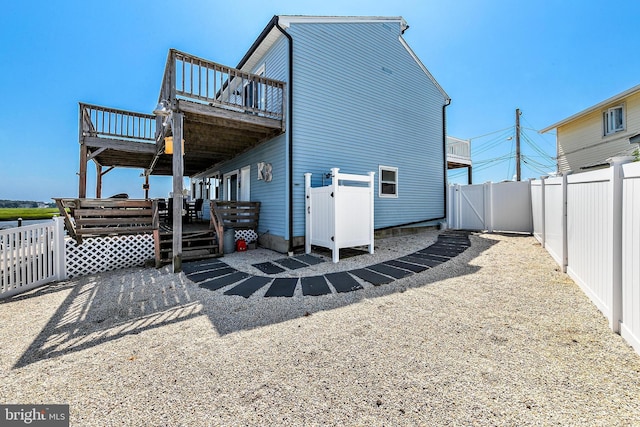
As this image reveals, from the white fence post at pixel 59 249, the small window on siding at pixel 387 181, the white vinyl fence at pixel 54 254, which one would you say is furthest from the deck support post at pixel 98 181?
the small window on siding at pixel 387 181

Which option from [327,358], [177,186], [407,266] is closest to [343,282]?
[407,266]

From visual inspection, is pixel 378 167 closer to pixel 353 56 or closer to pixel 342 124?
pixel 342 124

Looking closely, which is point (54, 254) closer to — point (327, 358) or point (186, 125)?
point (186, 125)

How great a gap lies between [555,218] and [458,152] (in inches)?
362

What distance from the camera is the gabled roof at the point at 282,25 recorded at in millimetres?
6773

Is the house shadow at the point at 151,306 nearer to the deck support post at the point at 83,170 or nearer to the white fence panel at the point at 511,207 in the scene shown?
the deck support post at the point at 83,170

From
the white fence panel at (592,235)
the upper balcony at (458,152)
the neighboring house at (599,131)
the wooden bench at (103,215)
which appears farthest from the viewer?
the upper balcony at (458,152)

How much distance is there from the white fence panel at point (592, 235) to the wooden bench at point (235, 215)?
728cm

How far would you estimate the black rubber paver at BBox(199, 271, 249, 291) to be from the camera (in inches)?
175

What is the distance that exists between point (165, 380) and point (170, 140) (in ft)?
20.2

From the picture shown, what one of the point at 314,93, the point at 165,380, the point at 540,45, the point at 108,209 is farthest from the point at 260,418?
the point at 540,45

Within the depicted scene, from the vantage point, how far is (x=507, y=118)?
1747cm

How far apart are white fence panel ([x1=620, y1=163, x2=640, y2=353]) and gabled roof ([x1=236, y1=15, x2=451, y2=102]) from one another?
7.54 meters

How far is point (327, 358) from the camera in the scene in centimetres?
228
